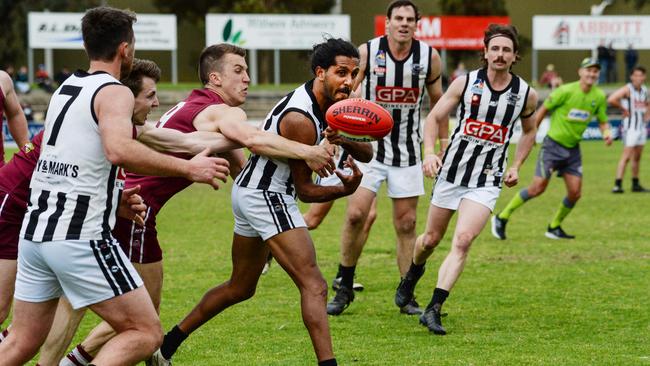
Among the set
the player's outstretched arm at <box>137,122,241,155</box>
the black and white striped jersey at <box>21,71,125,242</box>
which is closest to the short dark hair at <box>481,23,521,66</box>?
the player's outstretched arm at <box>137,122,241,155</box>

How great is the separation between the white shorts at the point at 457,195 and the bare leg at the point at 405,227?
538mm

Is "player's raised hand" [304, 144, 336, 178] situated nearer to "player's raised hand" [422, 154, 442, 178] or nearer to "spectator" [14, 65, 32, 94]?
"player's raised hand" [422, 154, 442, 178]

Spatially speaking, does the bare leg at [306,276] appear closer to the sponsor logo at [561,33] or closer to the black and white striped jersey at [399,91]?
the black and white striped jersey at [399,91]

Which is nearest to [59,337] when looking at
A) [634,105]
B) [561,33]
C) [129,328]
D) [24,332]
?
[24,332]

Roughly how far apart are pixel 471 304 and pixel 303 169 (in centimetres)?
319

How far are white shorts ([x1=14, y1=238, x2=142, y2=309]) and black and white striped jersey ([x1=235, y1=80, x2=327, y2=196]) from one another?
1.47 m

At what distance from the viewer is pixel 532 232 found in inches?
541

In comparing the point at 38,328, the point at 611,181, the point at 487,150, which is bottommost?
the point at 611,181

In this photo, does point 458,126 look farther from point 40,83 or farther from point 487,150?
point 40,83

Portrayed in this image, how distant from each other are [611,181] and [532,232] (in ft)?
25.0

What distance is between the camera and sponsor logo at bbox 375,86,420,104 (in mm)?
8914

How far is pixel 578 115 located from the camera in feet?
45.9

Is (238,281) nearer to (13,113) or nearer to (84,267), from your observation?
(84,267)

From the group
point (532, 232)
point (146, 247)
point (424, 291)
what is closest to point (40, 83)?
point (532, 232)
